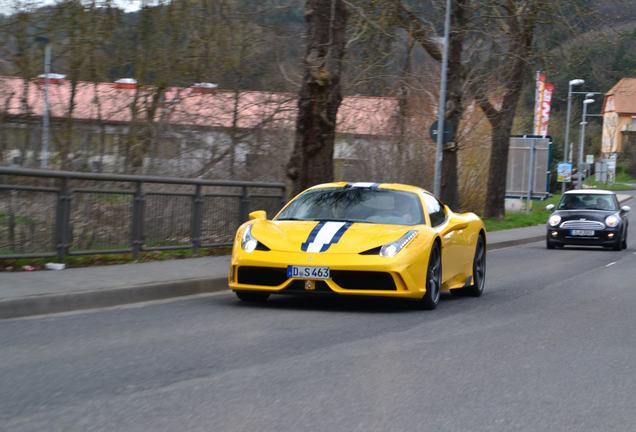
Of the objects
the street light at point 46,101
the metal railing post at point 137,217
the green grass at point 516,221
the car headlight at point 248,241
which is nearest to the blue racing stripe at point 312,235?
the car headlight at point 248,241

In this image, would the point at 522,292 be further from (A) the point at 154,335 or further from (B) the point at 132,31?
(B) the point at 132,31

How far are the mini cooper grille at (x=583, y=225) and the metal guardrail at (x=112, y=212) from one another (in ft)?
37.4

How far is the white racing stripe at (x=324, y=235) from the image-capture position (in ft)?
36.8

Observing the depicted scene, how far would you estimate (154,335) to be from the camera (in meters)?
9.25

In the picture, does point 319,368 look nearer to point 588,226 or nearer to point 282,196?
point 282,196

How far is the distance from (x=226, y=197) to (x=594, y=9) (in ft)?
53.8

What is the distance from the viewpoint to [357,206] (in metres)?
12.4

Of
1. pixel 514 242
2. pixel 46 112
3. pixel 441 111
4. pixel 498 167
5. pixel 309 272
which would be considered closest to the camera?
pixel 309 272

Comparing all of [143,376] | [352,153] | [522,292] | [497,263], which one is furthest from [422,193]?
[352,153]

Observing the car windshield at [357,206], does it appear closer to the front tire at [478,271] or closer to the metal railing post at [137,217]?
the front tire at [478,271]

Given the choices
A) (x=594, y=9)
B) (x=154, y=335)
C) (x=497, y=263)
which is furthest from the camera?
(x=594, y=9)

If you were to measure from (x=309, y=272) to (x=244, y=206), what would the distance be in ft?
23.3

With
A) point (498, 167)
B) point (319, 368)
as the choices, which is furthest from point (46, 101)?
point (498, 167)

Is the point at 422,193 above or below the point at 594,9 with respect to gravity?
below
